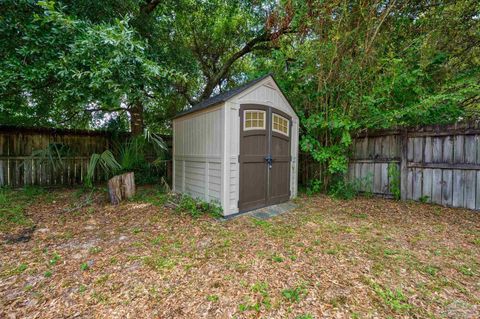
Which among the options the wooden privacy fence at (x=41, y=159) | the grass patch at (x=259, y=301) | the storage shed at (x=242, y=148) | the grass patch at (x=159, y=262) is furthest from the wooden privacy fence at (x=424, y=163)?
the wooden privacy fence at (x=41, y=159)

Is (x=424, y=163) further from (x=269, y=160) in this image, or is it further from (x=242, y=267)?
(x=242, y=267)

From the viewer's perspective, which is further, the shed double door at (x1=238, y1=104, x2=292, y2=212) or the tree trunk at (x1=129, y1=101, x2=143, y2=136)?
the tree trunk at (x1=129, y1=101, x2=143, y2=136)

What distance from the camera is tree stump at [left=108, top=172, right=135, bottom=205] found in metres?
4.49

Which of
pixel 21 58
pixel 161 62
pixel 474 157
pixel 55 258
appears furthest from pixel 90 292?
pixel 474 157

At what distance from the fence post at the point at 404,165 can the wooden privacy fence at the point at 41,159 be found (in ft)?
26.5

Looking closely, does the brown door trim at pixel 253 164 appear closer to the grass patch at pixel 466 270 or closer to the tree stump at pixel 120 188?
the tree stump at pixel 120 188

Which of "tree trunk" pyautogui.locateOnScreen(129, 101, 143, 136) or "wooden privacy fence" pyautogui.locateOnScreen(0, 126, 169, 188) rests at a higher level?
"tree trunk" pyautogui.locateOnScreen(129, 101, 143, 136)

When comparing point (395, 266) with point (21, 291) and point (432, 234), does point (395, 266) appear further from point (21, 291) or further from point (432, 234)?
point (21, 291)

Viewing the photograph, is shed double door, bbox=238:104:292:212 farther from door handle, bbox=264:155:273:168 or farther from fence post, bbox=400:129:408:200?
fence post, bbox=400:129:408:200

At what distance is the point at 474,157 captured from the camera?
403 cm

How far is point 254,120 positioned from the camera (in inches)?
169

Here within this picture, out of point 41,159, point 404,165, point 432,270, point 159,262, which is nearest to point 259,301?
point 159,262

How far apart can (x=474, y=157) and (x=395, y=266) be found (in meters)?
3.39

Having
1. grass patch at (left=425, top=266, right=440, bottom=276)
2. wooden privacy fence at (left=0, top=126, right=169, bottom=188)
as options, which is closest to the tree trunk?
wooden privacy fence at (left=0, top=126, right=169, bottom=188)
